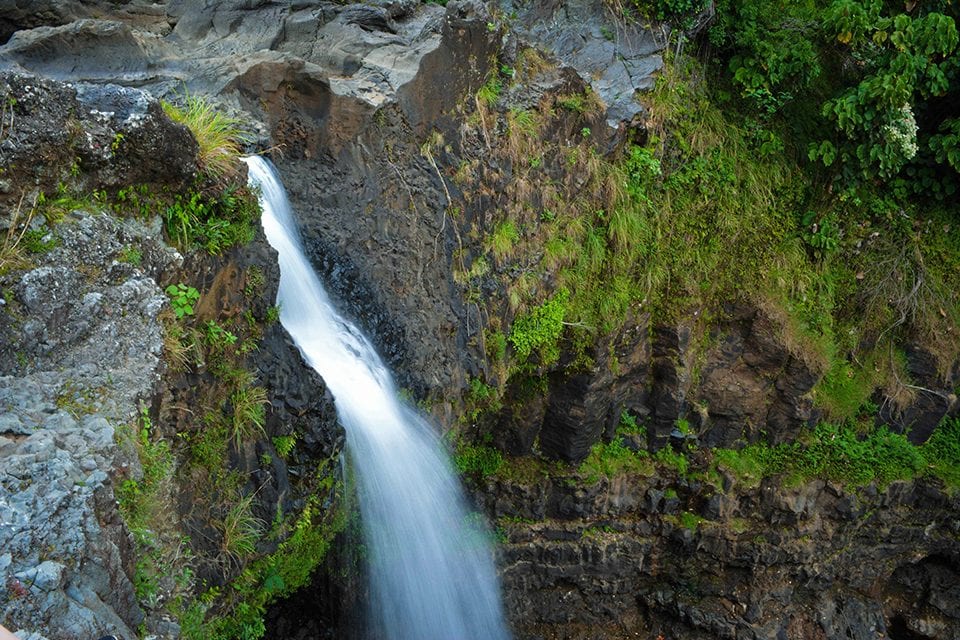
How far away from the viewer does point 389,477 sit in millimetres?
5711

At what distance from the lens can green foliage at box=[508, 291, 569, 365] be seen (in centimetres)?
706

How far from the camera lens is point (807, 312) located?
8492 mm

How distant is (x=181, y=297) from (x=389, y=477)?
8.51ft

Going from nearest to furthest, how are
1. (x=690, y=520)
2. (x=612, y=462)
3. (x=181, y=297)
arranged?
(x=181, y=297) < (x=612, y=462) < (x=690, y=520)

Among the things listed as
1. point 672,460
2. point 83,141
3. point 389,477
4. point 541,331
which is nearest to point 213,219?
point 83,141

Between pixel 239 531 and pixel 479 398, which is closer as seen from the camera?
pixel 239 531

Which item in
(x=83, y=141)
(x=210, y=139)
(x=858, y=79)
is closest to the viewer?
(x=83, y=141)

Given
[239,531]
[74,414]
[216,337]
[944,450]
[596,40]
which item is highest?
[596,40]

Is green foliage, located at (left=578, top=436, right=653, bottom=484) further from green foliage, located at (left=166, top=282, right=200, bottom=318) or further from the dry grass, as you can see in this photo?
the dry grass

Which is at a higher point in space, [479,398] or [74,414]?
[74,414]

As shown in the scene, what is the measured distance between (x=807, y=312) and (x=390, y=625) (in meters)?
6.14

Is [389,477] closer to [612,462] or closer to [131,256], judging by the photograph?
[131,256]

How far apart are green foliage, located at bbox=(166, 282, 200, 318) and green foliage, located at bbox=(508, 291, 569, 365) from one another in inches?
148

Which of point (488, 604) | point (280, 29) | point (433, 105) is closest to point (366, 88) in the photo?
point (433, 105)
